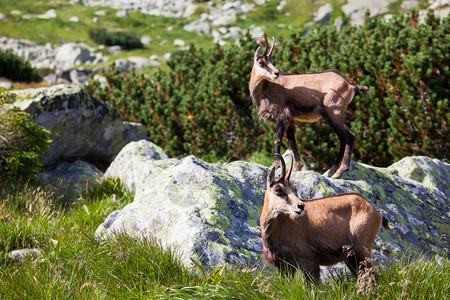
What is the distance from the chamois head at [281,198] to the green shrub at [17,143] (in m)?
5.27

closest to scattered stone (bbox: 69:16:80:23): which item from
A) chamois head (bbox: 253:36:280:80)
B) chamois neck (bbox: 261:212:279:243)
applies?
chamois head (bbox: 253:36:280:80)

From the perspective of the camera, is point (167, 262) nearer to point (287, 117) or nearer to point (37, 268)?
point (37, 268)

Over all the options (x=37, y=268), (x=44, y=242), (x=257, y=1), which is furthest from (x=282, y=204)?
(x=257, y=1)

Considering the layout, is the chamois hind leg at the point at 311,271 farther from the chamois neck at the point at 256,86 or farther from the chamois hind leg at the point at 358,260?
the chamois neck at the point at 256,86

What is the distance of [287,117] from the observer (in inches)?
190

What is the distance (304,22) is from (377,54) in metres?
49.7

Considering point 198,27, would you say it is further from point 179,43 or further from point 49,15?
point 49,15

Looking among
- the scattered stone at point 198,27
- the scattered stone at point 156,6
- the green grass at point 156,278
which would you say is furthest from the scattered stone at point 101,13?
the green grass at point 156,278

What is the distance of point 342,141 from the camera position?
4.98 m

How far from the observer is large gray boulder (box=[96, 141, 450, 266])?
4.08 meters

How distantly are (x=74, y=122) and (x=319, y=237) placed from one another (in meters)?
6.78

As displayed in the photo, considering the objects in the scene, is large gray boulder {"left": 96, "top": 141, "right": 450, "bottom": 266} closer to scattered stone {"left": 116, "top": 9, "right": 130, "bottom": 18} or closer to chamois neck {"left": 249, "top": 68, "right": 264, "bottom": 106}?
chamois neck {"left": 249, "top": 68, "right": 264, "bottom": 106}

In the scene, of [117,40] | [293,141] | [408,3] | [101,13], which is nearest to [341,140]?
[293,141]

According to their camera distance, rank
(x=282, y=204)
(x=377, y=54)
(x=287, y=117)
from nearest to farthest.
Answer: (x=282, y=204), (x=287, y=117), (x=377, y=54)
